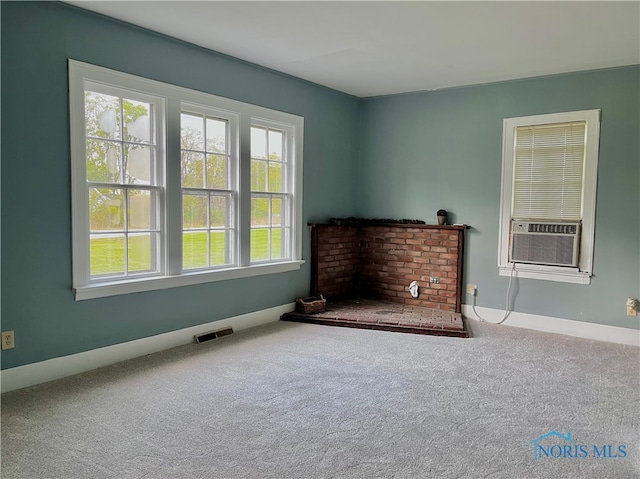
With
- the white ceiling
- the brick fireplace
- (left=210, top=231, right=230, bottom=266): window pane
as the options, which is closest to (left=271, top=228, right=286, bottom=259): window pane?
the brick fireplace

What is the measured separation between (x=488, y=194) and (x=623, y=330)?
1912 mm

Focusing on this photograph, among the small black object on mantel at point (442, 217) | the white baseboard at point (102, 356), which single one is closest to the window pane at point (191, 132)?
the white baseboard at point (102, 356)

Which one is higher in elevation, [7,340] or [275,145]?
[275,145]

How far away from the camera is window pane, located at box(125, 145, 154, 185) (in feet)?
12.4

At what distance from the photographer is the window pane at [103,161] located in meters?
3.52

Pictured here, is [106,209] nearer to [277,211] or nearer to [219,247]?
[219,247]

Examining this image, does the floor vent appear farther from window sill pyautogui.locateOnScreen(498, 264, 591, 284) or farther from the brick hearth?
window sill pyautogui.locateOnScreen(498, 264, 591, 284)

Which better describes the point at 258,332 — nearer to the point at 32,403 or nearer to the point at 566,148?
the point at 32,403

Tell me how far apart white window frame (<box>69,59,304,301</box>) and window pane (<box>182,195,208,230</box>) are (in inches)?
3.9

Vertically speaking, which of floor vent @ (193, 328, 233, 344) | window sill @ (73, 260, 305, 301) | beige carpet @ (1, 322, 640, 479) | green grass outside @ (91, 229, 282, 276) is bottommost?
beige carpet @ (1, 322, 640, 479)

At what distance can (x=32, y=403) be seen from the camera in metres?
2.92

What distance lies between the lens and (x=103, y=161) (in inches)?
142

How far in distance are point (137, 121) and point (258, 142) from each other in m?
1.38

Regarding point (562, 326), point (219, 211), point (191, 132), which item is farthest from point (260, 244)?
point (562, 326)
